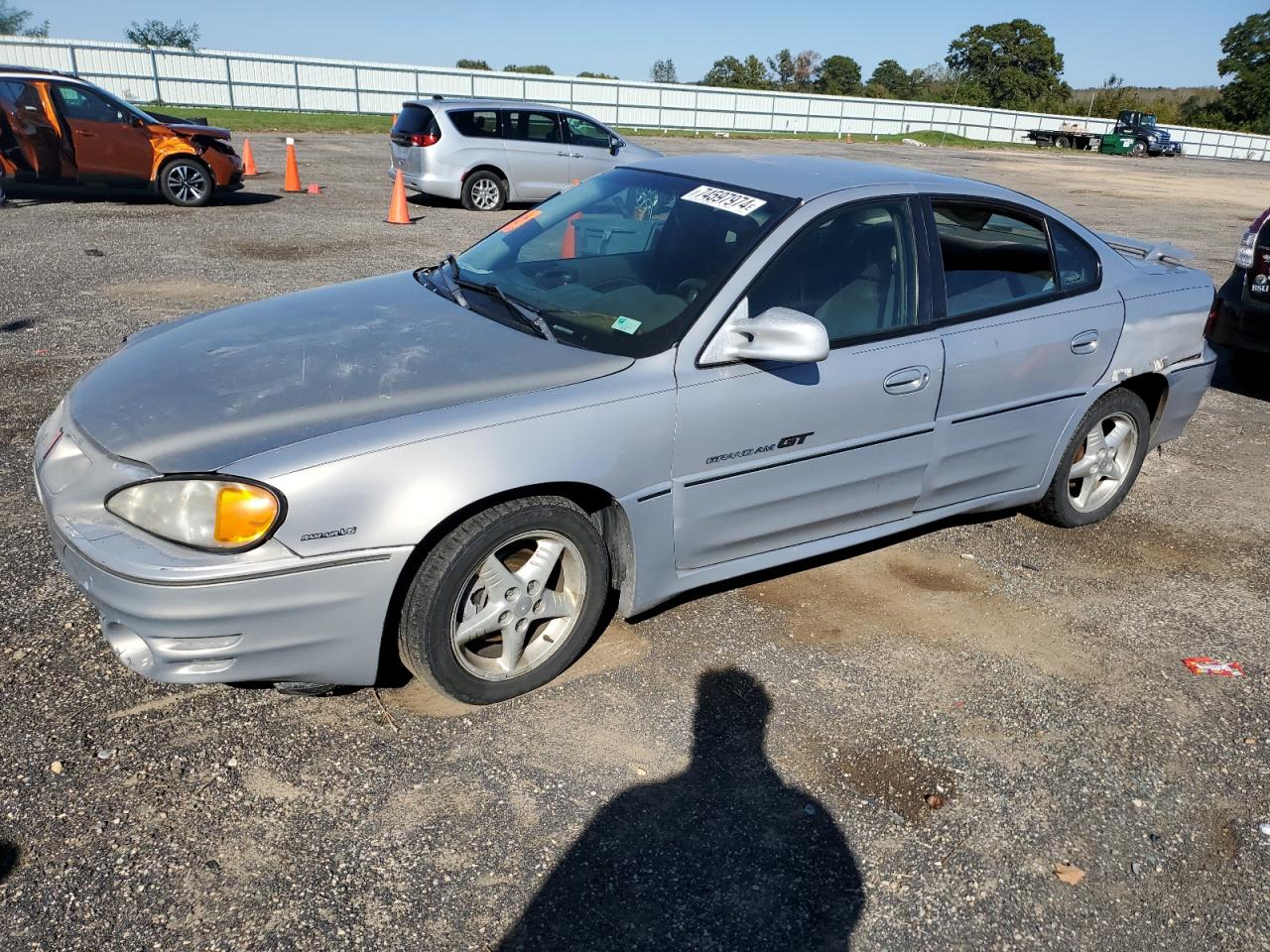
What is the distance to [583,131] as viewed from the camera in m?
15.0

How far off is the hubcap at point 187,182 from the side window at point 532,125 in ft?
13.7

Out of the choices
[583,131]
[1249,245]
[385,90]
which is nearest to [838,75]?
[385,90]

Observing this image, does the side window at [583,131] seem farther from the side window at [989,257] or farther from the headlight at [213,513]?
the headlight at [213,513]

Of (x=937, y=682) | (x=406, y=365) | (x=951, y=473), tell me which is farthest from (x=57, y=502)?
(x=951, y=473)

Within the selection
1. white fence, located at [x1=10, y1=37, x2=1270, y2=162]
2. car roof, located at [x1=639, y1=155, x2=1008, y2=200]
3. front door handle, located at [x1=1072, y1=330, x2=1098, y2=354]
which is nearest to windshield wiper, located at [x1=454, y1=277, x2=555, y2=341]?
car roof, located at [x1=639, y1=155, x2=1008, y2=200]

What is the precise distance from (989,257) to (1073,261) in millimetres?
560

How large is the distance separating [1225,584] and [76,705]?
4703 mm

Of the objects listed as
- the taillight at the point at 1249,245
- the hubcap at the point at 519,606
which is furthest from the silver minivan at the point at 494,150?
the hubcap at the point at 519,606

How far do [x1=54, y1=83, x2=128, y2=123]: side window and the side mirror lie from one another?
1186 centimetres

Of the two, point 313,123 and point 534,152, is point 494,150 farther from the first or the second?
point 313,123

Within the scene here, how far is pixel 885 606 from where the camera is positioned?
4180 mm

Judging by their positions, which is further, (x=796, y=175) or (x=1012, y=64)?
(x=1012, y=64)

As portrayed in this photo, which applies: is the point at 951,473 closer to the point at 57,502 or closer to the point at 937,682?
the point at 937,682

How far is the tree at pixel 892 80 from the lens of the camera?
91069mm
